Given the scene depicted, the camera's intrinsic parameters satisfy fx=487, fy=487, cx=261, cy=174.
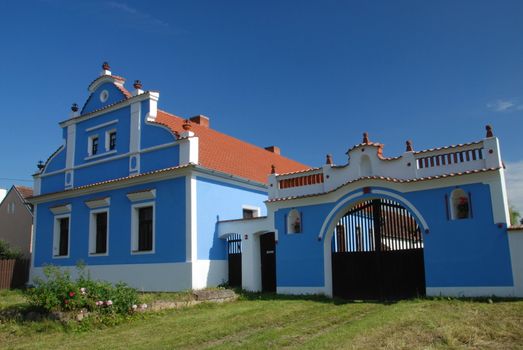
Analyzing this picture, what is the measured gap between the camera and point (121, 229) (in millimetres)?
20094

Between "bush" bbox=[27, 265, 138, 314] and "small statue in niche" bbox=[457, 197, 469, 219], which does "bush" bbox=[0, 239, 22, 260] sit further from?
"small statue in niche" bbox=[457, 197, 469, 219]

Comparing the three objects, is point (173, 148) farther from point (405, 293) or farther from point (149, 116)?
point (405, 293)

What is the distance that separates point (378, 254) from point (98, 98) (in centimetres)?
1489

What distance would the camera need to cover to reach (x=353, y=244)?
50.4 ft

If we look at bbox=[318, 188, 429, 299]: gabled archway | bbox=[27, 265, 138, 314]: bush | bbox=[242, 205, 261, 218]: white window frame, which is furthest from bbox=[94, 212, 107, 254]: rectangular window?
bbox=[318, 188, 429, 299]: gabled archway

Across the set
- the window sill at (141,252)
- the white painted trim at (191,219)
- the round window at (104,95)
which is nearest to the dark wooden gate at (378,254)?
the white painted trim at (191,219)

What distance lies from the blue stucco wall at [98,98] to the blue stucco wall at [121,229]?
4.14m


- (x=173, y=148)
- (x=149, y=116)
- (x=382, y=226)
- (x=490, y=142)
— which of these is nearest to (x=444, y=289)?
(x=382, y=226)

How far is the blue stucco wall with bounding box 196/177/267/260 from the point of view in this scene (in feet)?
59.7

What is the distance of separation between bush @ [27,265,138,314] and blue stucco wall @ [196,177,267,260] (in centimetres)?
511

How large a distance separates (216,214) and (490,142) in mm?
10213

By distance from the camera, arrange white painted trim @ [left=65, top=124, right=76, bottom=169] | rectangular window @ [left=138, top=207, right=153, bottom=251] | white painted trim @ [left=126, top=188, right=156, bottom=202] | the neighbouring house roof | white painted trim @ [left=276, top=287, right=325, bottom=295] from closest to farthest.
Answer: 1. white painted trim @ [left=276, top=287, right=325, bottom=295]
2. white painted trim @ [left=126, top=188, right=156, bottom=202]
3. rectangular window @ [left=138, top=207, right=153, bottom=251]
4. white painted trim @ [left=65, top=124, right=76, bottom=169]
5. the neighbouring house roof

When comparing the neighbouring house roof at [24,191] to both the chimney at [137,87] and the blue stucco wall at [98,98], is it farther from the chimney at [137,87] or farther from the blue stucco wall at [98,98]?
the chimney at [137,87]

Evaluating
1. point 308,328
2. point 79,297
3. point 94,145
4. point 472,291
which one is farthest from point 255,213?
point 308,328
